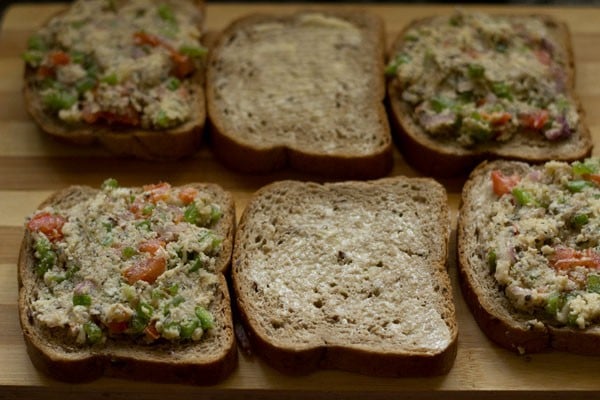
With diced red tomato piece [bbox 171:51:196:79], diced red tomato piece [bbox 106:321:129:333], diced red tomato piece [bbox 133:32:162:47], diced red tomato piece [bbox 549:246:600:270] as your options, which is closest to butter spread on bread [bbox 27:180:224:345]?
diced red tomato piece [bbox 106:321:129:333]

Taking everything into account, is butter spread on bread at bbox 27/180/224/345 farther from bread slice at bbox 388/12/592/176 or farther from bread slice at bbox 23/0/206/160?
bread slice at bbox 388/12/592/176

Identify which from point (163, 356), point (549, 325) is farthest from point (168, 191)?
point (549, 325)

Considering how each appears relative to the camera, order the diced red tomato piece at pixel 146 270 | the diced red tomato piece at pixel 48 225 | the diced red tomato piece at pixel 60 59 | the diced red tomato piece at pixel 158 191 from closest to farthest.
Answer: the diced red tomato piece at pixel 146 270
the diced red tomato piece at pixel 48 225
the diced red tomato piece at pixel 158 191
the diced red tomato piece at pixel 60 59

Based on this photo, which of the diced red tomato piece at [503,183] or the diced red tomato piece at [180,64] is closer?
the diced red tomato piece at [503,183]

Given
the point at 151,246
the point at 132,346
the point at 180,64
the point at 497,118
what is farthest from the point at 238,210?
the point at 497,118

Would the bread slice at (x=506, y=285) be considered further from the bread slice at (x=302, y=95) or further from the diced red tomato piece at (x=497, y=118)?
the bread slice at (x=302, y=95)

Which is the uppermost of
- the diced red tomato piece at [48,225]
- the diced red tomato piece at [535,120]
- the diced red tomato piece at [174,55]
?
the diced red tomato piece at [535,120]

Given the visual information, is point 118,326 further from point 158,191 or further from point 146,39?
point 146,39

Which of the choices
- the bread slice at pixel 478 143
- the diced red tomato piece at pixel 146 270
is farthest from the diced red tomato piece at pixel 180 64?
the diced red tomato piece at pixel 146 270
